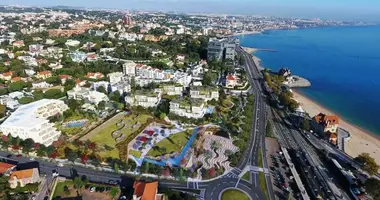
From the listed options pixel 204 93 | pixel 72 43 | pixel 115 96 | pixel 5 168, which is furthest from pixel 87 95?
pixel 72 43

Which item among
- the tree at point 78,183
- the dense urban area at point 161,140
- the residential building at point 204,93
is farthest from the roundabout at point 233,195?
the residential building at point 204,93

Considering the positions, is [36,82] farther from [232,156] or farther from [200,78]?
[232,156]

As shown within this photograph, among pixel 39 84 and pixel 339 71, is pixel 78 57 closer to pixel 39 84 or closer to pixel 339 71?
pixel 39 84

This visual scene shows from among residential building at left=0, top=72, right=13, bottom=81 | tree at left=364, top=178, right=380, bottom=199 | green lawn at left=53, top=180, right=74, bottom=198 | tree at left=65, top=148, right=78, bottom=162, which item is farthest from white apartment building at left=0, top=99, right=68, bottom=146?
tree at left=364, top=178, right=380, bottom=199

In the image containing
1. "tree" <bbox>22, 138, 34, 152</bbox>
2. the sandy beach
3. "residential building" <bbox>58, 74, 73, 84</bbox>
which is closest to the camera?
"tree" <bbox>22, 138, 34, 152</bbox>

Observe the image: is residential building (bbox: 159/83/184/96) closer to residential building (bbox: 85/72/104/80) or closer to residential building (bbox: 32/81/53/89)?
residential building (bbox: 85/72/104/80)
